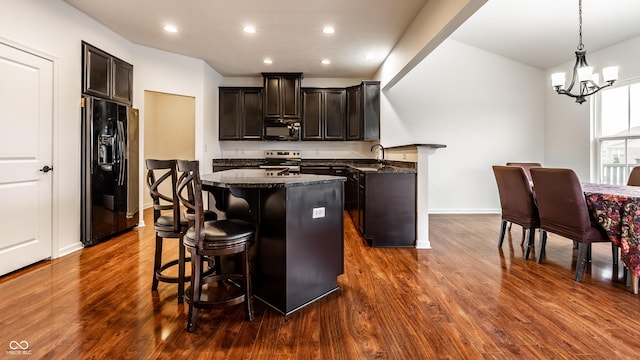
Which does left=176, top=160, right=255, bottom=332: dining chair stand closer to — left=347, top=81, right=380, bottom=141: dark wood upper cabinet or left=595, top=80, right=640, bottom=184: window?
left=347, top=81, right=380, bottom=141: dark wood upper cabinet

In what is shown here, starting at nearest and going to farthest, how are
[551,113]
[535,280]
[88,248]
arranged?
[535,280]
[88,248]
[551,113]

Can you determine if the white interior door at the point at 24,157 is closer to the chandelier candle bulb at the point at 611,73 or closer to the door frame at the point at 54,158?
the door frame at the point at 54,158

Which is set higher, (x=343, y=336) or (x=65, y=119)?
(x=65, y=119)

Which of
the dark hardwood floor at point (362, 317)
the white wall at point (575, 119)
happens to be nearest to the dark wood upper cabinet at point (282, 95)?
the dark hardwood floor at point (362, 317)

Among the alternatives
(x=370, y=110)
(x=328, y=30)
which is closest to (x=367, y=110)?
(x=370, y=110)

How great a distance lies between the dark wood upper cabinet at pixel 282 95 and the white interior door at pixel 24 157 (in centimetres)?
332

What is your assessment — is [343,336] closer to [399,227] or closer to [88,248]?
[399,227]

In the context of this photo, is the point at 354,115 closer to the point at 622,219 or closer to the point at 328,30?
the point at 328,30

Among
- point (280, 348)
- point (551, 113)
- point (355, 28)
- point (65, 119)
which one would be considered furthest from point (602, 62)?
point (65, 119)

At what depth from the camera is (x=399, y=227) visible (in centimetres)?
352

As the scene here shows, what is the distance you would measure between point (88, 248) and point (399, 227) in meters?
3.50

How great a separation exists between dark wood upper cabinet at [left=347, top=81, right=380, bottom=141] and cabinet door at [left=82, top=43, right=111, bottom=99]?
3.86 metres

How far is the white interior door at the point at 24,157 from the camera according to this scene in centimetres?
258

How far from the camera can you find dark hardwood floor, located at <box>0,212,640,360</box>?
1583 millimetres
